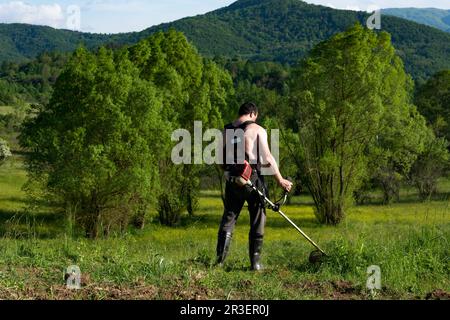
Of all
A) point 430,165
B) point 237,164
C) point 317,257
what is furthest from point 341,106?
point 237,164

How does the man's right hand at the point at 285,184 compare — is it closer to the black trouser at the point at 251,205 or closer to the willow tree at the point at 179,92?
the black trouser at the point at 251,205

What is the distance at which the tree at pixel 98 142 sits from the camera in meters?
28.4

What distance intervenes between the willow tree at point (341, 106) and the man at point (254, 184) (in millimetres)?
25100

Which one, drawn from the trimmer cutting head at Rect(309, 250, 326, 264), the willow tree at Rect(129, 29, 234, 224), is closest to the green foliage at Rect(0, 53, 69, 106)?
the willow tree at Rect(129, 29, 234, 224)

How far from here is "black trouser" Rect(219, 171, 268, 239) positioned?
809cm

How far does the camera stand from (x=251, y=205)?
26.7ft

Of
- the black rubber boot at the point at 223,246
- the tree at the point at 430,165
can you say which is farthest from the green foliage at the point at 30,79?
the black rubber boot at the point at 223,246

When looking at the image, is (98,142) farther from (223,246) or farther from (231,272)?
(231,272)

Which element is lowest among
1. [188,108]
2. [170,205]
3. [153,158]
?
[170,205]

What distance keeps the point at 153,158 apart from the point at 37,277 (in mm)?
24878

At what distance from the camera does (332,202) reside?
115 feet

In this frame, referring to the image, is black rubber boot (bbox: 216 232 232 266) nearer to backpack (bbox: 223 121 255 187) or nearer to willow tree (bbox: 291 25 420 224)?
backpack (bbox: 223 121 255 187)

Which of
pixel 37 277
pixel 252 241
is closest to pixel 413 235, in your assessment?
pixel 252 241

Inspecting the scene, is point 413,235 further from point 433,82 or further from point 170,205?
point 433,82
